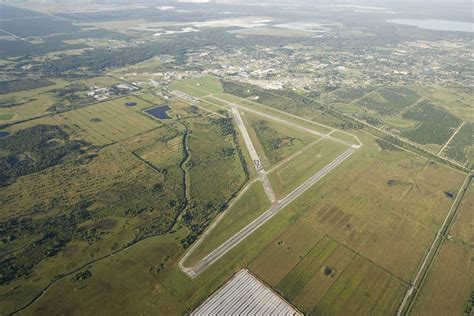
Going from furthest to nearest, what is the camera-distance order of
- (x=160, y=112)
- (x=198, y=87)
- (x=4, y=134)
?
(x=198, y=87)
(x=160, y=112)
(x=4, y=134)

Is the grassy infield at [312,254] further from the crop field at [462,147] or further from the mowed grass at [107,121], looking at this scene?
the mowed grass at [107,121]

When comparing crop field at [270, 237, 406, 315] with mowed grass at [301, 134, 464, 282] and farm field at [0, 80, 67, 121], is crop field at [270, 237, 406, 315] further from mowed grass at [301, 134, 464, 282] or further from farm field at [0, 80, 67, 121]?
farm field at [0, 80, 67, 121]

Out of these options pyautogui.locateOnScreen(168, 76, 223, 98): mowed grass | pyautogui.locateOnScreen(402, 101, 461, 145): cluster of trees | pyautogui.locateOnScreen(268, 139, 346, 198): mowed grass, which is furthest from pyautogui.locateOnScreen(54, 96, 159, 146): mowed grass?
pyautogui.locateOnScreen(402, 101, 461, 145): cluster of trees

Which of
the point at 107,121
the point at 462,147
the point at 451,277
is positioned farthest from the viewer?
the point at 107,121

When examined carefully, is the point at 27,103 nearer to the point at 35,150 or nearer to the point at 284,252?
the point at 35,150

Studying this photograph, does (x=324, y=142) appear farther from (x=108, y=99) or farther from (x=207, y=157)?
(x=108, y=99)

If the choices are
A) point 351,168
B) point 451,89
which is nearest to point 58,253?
point 351,168

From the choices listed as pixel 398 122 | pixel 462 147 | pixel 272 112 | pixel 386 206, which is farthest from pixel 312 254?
pixel 398 122
